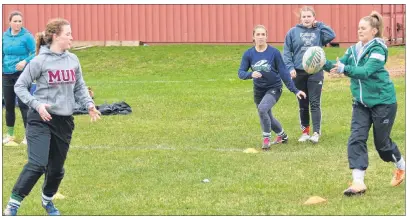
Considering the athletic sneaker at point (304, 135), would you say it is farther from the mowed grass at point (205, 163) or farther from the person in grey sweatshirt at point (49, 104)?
the person in grey sweatshirt at point (49, 104)

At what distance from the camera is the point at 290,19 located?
30719mm

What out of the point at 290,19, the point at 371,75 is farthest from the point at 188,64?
the point at 371,75

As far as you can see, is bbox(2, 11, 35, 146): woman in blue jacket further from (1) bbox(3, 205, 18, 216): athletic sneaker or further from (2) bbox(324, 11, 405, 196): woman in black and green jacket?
(2) bbox(324, 11, 405, 196): woman in black and green jacket

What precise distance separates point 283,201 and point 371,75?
1.57 metres

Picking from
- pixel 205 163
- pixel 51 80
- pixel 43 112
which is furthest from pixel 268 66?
pixel 43 112

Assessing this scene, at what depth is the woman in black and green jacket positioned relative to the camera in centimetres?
920

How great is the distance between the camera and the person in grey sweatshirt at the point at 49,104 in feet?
27.5

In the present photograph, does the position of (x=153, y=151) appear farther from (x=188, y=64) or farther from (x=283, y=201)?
(x=188, y=64)

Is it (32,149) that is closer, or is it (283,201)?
(32,149)

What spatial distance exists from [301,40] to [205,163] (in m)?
2.66

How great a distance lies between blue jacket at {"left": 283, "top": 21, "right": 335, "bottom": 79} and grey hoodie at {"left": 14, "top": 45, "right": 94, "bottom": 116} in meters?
5.00

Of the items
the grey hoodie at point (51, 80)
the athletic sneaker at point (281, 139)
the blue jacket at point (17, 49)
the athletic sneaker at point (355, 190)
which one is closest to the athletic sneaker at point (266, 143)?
the athletic sneaker at point (281, 139)

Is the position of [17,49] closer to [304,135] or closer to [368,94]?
[304,135]

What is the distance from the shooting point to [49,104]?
841 centimetres
